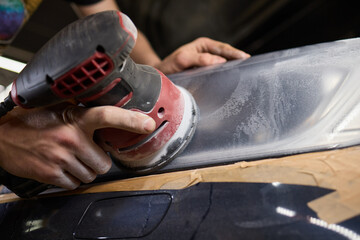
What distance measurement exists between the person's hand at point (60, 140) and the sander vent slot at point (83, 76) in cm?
6

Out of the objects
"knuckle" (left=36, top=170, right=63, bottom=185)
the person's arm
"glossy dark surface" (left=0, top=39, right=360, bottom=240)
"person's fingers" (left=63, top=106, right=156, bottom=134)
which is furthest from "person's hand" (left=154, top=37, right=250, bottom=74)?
"knuckle" (left=36, top=170, right=63, bottom=185)

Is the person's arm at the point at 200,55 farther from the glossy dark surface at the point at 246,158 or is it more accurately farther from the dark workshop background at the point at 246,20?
the dark workshop background at the point at 246,20

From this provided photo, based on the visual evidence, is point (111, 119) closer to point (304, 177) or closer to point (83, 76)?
point (83, 76)

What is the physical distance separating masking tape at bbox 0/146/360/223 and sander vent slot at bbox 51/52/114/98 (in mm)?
250

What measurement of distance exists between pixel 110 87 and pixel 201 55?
47 centimetres

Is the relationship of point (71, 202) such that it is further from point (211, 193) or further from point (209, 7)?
point (209, 7)

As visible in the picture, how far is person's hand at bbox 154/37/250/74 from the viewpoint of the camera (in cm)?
98

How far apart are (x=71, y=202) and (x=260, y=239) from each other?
45 cm

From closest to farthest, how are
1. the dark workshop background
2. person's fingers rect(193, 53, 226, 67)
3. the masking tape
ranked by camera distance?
1. the masking tape
2. person's fingers rect(193, 53, 226, 67)
3. the dark workshop background

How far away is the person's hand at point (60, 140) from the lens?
2.00ft

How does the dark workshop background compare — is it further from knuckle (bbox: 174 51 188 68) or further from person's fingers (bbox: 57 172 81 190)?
person's fingers (bbox: 57 172 81 190)

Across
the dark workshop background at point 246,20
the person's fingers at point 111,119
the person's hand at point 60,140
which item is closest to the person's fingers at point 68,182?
the person's hand at point 60,140

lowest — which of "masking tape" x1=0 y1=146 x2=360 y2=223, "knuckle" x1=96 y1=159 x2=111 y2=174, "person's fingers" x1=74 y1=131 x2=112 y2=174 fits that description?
"knuckle" x1=96 y1=159 x2=111 y2=174

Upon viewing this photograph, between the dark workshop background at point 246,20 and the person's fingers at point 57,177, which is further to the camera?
the dark workshop background at point 246,20
